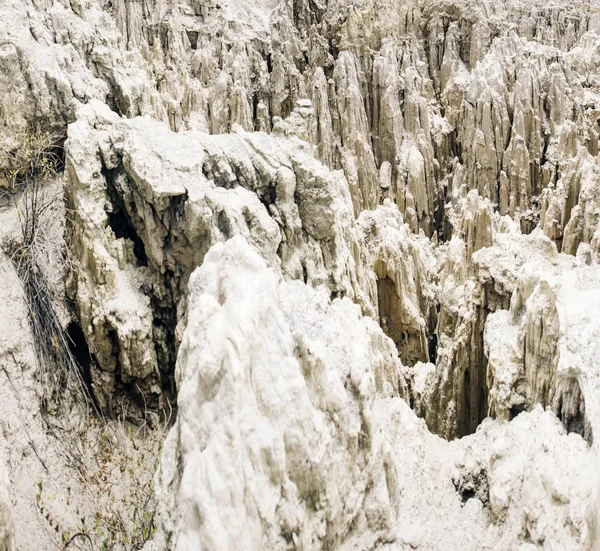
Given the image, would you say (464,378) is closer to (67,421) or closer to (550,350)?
(550,350)

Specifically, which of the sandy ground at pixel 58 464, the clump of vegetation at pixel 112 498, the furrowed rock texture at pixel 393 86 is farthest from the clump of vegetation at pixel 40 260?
the furrowed rock texture at pixel 393 86

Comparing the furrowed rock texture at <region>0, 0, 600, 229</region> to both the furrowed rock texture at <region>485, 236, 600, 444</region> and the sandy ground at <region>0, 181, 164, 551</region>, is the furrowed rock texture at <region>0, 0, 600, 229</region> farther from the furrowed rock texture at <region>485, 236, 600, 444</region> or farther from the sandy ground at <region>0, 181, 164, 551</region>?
the furrowed rock texture at <region>485, 236, 600, 444</region>

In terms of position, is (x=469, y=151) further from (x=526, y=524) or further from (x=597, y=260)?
(x=526, y=524)

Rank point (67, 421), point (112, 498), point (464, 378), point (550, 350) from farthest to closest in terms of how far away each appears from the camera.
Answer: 1. point (464, 378)
2. point (67, 421)
3. point (550, 350)
4. point (112, 498)

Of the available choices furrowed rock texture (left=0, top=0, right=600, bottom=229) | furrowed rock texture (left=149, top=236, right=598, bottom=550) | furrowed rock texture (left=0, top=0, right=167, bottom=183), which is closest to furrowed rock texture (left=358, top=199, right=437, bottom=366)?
furrowed rock texture (left=0, top=0, right=167, bottom=183)

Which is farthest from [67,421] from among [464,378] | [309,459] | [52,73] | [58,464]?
[464,378]

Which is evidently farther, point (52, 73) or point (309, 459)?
point (52, 73)
